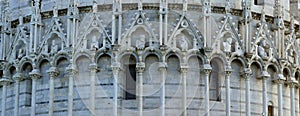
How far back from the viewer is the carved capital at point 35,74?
30.3 metres

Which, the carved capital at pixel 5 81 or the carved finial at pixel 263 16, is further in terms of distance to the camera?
the carved capital at pixel 5 81

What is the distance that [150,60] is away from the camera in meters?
29.5

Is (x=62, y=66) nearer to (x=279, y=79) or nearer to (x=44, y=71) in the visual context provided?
(x=44, y=71)

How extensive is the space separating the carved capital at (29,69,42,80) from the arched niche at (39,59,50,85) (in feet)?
0.50

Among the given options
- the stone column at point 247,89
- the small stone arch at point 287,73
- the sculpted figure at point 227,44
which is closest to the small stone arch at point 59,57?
the sculpted figure at point 227,44

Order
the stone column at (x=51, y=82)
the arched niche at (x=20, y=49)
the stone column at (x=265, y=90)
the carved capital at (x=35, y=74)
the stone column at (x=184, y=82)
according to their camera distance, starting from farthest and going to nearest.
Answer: the arched niche at (x=20, y=49) → the carved capital at (x=35, y=74) → the stone column at (x=265, y=90) → the stone column at (x=51, y=82) → the stone column at (x=184, y=82)

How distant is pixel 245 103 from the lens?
29.8 metres

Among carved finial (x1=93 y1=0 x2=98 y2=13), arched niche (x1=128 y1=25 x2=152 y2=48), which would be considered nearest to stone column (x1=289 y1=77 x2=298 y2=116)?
arched niche (x1=128 y1=25 x2=152 y2=48)

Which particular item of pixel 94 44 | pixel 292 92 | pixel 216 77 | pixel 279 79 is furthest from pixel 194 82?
pixel 292 92

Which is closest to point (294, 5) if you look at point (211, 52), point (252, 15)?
point (252, 15)

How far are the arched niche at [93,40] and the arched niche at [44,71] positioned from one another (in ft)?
5.21

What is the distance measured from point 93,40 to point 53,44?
1.50 meters

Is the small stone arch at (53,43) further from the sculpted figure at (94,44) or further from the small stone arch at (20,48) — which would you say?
the sculpted figure at (94,44)

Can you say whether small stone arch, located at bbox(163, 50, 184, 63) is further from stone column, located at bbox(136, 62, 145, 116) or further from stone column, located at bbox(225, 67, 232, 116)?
stone column, located at bbox(225, 67, 232, 116)
